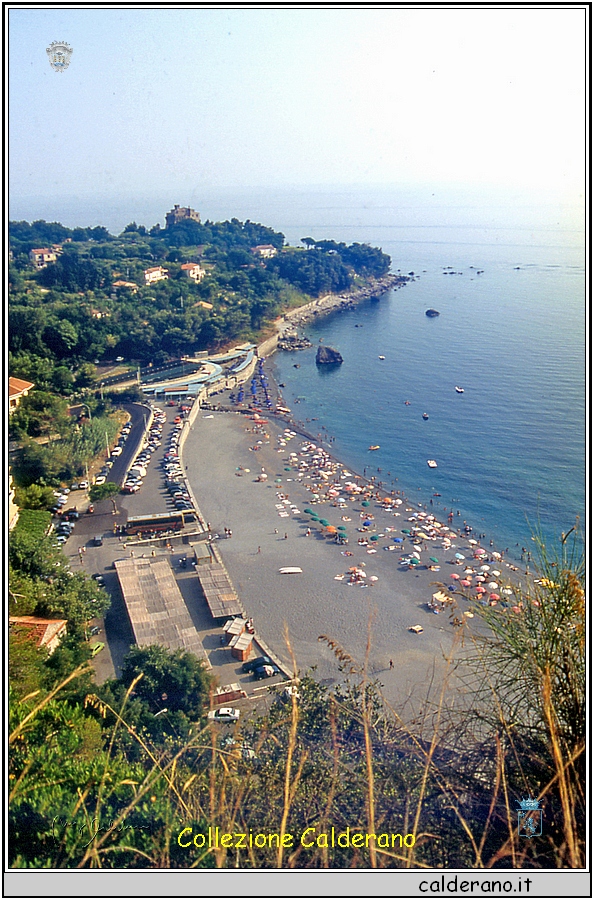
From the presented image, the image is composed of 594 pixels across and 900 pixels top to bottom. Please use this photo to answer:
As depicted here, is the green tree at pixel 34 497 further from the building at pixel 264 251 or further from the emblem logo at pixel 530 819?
the building at pixel 264 251

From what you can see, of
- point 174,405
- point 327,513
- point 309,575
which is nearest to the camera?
point 309,575

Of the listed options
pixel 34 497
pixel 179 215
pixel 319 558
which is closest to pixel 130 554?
pixel 34 497

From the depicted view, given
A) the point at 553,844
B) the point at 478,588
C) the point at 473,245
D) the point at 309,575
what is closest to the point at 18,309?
the point at 309,575

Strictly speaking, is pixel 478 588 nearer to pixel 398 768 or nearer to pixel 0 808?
pixel 398 768

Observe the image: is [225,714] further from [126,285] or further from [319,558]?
[126,285]

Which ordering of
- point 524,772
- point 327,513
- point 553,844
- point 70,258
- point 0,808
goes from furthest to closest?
point 70,258
point 327,513
point 0,808
point 524,772
point 553,844

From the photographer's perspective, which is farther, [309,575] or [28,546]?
[309,575]

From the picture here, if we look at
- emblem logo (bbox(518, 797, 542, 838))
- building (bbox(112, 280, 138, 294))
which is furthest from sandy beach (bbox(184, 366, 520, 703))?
building (bbox(112, 280, 138, 294))
